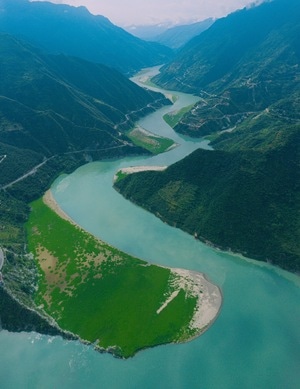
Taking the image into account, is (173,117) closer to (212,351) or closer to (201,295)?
(201,295)

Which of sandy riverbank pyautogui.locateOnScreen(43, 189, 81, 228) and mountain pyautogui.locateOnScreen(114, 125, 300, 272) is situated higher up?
mountain pyautogui.locateOnScreen(114, 125, 300, 272)

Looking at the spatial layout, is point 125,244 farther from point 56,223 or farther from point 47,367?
point 47,367

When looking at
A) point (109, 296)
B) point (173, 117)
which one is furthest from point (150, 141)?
point (109, 296)

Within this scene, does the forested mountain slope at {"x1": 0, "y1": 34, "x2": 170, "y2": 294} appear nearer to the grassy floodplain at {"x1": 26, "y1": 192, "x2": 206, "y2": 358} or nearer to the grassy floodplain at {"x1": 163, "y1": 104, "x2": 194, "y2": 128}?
the grassy floodplain at {"x1": 26, "y1": 192, "x2": 206, "y2": 358}

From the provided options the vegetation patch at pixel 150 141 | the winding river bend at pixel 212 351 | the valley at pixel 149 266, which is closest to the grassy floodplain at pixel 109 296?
the valley at pixel 149 266

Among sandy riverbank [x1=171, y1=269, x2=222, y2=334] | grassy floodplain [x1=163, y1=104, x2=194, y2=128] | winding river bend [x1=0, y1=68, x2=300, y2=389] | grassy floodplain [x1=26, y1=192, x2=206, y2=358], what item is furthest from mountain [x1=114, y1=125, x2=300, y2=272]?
grassy floodplain [x1=163, y1=104, x2=194, y2=128]
